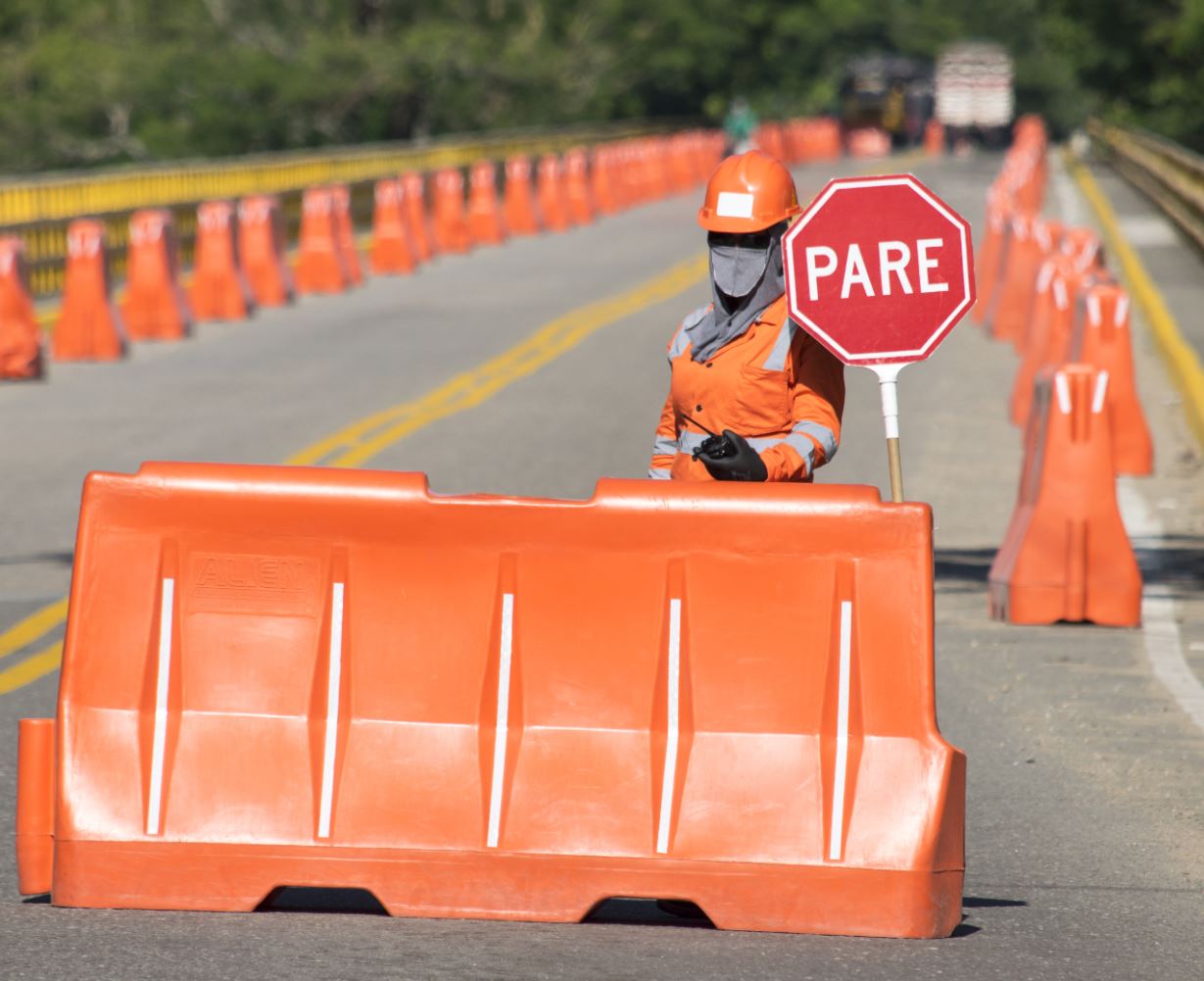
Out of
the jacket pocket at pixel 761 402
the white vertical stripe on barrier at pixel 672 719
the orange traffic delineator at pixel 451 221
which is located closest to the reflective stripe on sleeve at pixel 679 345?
the jacket pocket at pixel 761 402

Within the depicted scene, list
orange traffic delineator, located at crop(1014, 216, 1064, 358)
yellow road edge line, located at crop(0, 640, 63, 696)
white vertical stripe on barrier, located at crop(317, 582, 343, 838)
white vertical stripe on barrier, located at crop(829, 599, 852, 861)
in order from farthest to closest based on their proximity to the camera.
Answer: orange traffic delineator, located at crop(1014, 216, 1064, 358) → yellow road edge line, located at crop(0, 640, 63, 696) → white vertical stripe on barrier, located at crop(317, 582, 343, 838) → white vertical stripe on barrier, located at crop(829, 599, 852, 861)

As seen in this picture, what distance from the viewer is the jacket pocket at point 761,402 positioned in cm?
681

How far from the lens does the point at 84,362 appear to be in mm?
21125

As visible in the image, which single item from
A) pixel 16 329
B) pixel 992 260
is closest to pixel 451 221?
pixel 992 260

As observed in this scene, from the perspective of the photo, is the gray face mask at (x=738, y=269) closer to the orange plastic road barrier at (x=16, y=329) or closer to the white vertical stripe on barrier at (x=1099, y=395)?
the white vertical stripe on barrier at (x=1099, y=395)

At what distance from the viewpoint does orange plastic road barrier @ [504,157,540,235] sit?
40.2m

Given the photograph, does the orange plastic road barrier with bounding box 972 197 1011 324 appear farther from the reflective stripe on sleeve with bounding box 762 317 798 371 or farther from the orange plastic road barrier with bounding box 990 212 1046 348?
the reflective stripe on sleeve with bounding box 762 317 798 371

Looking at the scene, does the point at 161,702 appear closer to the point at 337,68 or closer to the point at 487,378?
the point at 487,378

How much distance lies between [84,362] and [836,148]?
66.6m

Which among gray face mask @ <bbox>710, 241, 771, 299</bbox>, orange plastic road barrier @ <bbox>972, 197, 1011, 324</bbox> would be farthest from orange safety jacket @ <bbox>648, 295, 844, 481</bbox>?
orange plastic road barrier @ <bbox>972, 197, 1011, 324</bbox>

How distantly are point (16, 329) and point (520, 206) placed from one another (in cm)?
2096

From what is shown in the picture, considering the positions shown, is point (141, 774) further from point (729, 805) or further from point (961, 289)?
point (961, 289)

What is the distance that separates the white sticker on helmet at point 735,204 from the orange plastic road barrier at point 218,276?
18.6 meters

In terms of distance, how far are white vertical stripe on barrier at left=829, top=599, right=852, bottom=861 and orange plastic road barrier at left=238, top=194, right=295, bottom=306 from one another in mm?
20717
